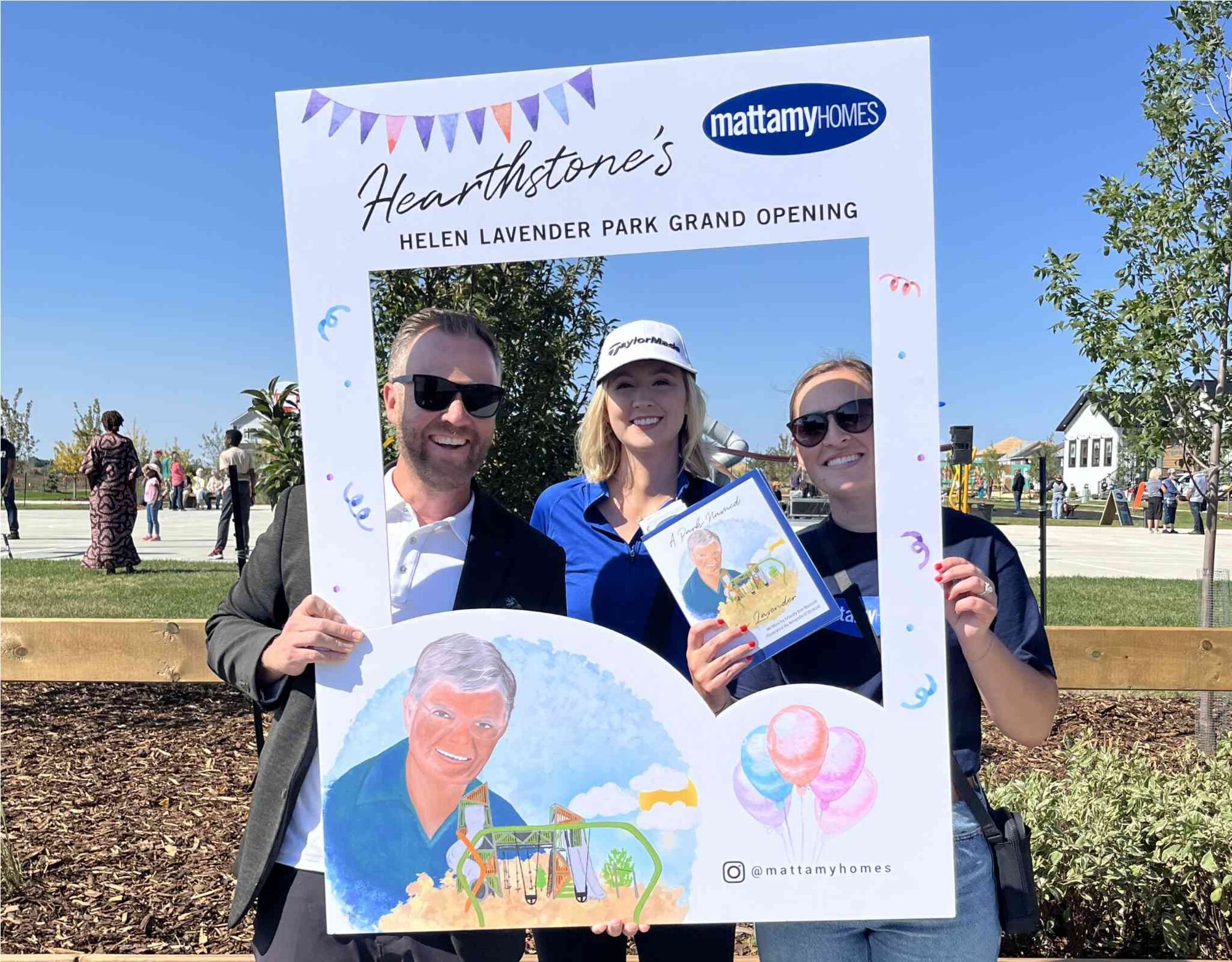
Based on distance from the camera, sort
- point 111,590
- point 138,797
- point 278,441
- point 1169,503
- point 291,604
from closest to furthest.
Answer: point 291,604 → point 278,441 → point 138,797 → point 111,590 → point 1169,503

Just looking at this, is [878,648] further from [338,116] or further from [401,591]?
[338,116]

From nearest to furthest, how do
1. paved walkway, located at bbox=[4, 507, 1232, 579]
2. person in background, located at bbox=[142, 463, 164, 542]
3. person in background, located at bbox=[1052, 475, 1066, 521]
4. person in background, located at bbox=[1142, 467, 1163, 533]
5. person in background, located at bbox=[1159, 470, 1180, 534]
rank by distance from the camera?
paved walkway, located at bbox=[4, 507, 1232, 579] → person in background, located at bbox=[142, 463, 164, 542] → person in background, located at bbox=[1159, 470, 1180, 534] → person in background, located at bbox=[1142, 467, 1163, 533] → person in background, located at bbox=[1052, 475, 1066, 521]

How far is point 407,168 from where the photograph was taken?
163cm

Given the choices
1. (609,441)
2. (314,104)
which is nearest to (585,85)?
(314,104)

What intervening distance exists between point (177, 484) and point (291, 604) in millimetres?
32470

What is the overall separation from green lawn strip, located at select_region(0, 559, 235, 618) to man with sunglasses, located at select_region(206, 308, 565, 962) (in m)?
6.72

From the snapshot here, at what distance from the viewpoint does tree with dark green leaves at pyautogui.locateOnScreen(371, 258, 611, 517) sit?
1.70 meters

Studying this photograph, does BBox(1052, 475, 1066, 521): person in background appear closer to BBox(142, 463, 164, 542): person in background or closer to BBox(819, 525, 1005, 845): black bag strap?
BBox(142, 463, 164, 542): person in background

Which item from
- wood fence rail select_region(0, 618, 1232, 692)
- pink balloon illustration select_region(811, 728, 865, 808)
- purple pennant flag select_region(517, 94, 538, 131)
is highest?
purple pennant flag select_region(517, 94, 538, 131)

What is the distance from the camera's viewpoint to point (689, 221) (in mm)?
1577

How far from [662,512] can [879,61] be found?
36.6 inches

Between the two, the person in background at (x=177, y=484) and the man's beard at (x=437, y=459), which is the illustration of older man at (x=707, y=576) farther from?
the person in background at (x=177, y=484)

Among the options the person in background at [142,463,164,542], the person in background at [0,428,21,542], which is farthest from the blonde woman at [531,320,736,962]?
the person in background at [142,463,164,542]

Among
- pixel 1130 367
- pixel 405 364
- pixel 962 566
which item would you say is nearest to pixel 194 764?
pixel 405 364
